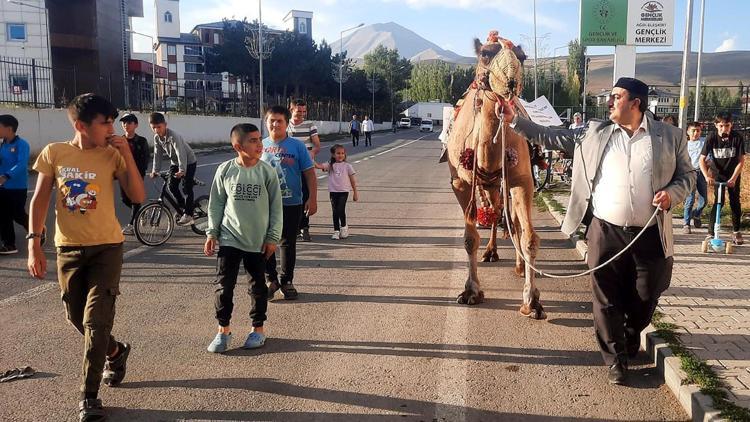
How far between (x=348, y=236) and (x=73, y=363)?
19.5 feet

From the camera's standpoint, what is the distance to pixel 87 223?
14.0 ft

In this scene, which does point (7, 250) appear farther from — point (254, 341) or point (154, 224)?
point (254, 341)

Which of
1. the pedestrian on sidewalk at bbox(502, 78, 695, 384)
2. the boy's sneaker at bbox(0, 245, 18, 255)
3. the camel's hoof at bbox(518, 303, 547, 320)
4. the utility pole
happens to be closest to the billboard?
the utility pole

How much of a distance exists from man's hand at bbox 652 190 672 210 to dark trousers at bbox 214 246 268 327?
9.90ft

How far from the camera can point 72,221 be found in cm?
425

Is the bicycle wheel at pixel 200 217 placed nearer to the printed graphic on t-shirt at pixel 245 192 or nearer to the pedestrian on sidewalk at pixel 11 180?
the pedestrian on sidewalk at pixel 11 180

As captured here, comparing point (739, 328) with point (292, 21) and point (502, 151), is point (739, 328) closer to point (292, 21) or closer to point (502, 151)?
point (502, 151)

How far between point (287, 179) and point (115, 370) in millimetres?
2654

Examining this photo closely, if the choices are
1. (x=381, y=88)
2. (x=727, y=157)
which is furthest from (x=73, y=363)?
(x=381, y=88)

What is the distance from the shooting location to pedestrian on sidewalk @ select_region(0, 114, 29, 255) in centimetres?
871

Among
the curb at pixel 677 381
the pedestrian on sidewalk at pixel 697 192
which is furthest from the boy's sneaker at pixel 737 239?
the curb at pixel 677 381

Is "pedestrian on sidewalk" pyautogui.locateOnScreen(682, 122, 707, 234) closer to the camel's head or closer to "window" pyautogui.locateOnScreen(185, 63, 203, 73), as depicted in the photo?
the camel's head

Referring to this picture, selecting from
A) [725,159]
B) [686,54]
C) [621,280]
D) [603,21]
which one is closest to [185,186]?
[621,280]

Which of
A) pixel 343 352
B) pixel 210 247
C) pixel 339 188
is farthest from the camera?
pixel 339 188
